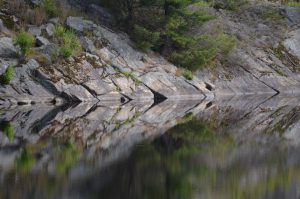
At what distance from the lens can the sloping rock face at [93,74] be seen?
25359 millimetres

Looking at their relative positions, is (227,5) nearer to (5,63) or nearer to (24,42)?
(24,42)

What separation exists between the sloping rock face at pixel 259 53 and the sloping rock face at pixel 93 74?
13.1 feet

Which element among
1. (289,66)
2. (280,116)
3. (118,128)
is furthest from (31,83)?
(289,66)

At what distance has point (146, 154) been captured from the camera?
42.1ft

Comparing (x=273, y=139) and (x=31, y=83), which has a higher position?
(x=273, y=139)

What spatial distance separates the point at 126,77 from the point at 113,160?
55.7 ft

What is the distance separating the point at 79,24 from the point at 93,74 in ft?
15.1

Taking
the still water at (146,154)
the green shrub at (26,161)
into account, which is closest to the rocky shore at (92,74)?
the still water at (146,154)

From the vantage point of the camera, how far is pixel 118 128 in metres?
17.8

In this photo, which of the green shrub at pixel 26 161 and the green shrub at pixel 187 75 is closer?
the green shrub at pixel 26 161

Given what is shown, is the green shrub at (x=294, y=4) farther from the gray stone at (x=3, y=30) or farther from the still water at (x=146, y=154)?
the gray stone at (x=3, y=30)

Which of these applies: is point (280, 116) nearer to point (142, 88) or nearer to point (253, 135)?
point (253, 135)

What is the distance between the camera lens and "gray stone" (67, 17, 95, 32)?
101 feet

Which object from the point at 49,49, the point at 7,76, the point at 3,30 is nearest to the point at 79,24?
the point at 49,49
